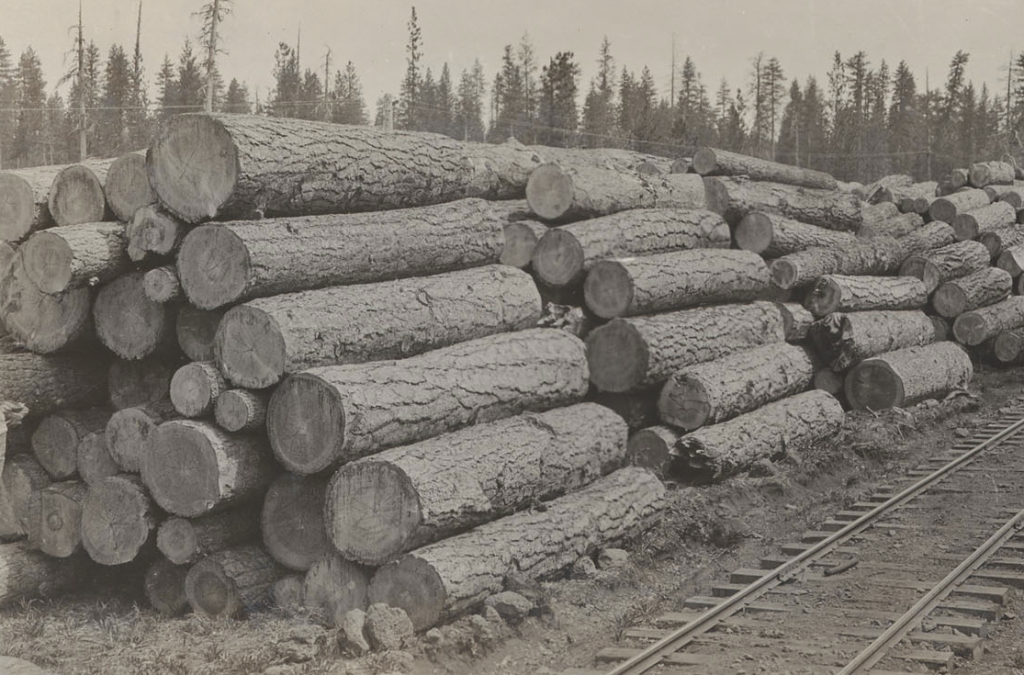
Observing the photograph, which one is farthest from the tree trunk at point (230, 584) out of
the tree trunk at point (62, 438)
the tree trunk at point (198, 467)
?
the tree trunk at point (62, 438)

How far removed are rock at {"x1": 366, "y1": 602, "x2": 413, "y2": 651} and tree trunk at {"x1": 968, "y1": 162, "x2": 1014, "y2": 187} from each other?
18.8 meters

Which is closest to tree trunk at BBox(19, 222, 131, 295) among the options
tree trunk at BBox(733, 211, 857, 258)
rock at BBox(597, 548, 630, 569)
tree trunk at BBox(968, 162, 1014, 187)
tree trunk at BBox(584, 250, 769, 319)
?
rock at BBox(597, 548, 630, 569)

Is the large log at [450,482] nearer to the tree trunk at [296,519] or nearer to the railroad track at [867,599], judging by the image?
the tree trunk at [296,519]

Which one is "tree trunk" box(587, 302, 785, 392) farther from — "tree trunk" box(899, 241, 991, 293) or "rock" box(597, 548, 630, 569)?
"tree trunk" box(899, 241, 991, 293)

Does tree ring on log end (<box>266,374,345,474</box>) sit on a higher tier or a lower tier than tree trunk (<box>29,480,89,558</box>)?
higher

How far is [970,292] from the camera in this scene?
16750 millimetres

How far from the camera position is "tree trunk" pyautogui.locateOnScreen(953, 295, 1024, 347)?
16.6 m

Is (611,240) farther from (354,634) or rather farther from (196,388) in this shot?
(354,634)

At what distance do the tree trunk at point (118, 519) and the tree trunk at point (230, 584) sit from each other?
48 cm

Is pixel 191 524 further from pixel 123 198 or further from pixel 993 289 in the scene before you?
pixel 993 289

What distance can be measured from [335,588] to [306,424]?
3.92ft

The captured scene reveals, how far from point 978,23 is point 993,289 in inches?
180

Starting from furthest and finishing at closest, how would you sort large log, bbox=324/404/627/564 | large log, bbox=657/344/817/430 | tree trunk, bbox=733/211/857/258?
tree trunk, bbox=733/211/857/258 < large log, bbox=657/344/817/430 < large log, bbox=324/404/627/564

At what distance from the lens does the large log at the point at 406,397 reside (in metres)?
7.14
